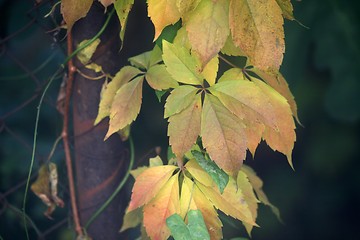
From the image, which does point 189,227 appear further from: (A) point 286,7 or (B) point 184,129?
(A) point 286,7

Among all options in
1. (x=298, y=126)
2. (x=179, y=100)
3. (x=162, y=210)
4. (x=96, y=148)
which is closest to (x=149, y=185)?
(x=162, y=210)

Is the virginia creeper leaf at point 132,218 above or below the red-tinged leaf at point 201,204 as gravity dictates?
below

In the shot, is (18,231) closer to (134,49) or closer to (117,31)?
(134,49)

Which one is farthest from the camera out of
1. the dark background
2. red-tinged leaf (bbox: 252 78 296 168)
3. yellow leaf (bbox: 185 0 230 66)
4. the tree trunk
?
the dark background

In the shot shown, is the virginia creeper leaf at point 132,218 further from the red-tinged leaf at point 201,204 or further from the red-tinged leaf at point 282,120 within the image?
the red-tinged leaf at point 282,120

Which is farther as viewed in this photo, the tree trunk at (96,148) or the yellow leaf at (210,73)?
the tree trunk at (96,148)

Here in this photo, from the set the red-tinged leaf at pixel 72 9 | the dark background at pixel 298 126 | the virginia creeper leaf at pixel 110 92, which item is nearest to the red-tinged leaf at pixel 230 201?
the virginia creeper leaf at pixel 110 92

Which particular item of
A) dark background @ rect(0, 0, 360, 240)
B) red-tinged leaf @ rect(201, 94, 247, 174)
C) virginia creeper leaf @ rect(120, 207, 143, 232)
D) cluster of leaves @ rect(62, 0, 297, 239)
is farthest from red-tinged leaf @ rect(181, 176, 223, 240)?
Answer: dark background @ rect(0, 0, 360, 240)

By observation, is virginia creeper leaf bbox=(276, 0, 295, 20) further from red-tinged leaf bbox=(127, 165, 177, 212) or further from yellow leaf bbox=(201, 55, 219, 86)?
red-tinged leaf bbox=(127, 165, 177, 212)
